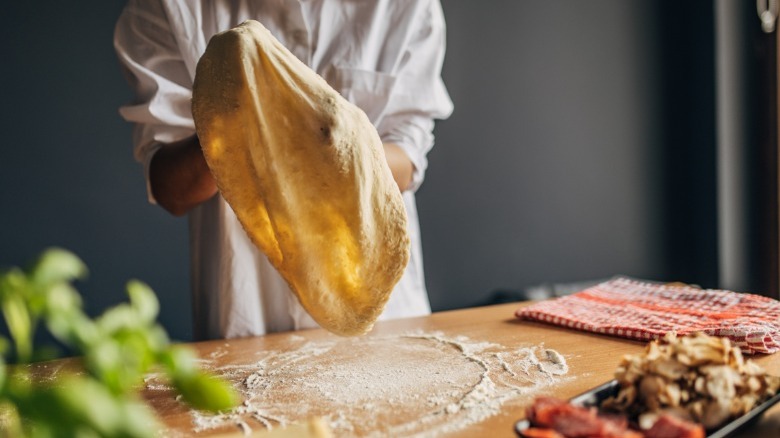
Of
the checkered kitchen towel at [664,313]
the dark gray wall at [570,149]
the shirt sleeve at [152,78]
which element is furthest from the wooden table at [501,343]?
the dark gray wall at [570,149]

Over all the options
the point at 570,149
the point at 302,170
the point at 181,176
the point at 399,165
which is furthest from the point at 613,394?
the point at 570,149

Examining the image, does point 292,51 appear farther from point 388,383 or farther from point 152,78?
point 388,383

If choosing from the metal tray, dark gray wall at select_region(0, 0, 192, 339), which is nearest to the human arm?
the metal tray

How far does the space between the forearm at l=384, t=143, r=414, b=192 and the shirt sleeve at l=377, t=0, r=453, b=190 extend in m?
0.02

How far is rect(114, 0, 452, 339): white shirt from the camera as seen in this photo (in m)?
1.32

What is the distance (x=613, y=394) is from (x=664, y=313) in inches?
20.0

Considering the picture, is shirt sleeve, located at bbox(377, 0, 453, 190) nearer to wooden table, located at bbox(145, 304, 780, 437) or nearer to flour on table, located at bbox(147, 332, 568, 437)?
wooden table, located at bbox(145, 304, 780, 437)

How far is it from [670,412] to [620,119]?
2887 millimetres

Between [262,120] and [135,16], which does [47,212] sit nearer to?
[135,16]

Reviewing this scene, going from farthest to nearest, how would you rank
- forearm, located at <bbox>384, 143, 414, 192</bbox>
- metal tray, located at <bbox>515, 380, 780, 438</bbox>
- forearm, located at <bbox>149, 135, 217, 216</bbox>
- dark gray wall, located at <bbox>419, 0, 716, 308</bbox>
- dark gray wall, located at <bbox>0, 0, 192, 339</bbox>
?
1. dark gray wall, located at <bbox>419, 0, 716, 308</bbox>
2. dark gray wall, located at <bbox>0, 0, 192, 339</bbox>
3. forearm, located at <bbox>384, 143, 414, 192</bbox>
4. forearm, located at <bbox>149, 135, 217, 216</bbox>
5. metal tray, located at <bbox>515, 380, 780, 438</bbox>

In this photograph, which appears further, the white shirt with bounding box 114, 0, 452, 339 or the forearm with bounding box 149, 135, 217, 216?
the white shirt with bounding box 114, 0, 452, 339

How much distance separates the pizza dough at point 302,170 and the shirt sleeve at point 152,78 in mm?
517

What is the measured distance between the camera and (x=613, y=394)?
0.70m

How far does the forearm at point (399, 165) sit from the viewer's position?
4.24ft
